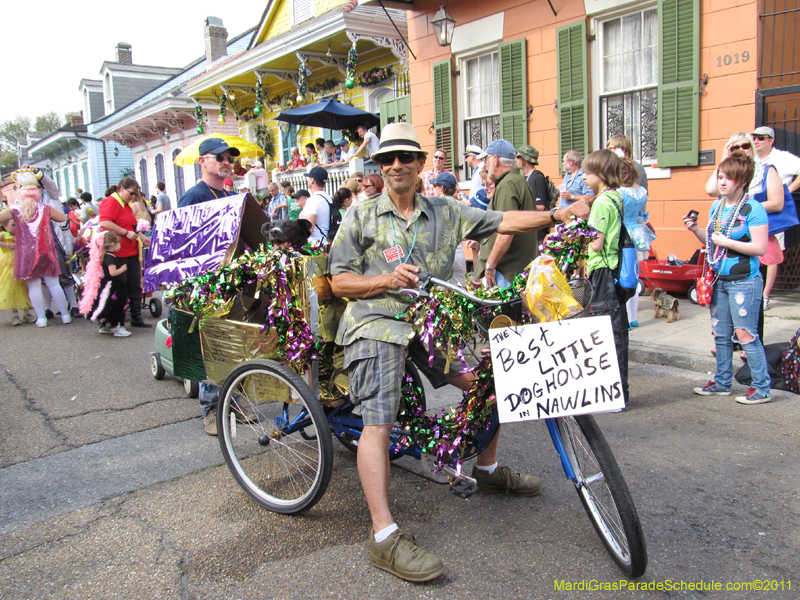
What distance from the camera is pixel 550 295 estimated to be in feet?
8.17

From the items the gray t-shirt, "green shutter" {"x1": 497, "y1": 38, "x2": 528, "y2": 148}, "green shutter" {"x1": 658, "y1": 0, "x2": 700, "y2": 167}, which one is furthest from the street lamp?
the gray t-shirt

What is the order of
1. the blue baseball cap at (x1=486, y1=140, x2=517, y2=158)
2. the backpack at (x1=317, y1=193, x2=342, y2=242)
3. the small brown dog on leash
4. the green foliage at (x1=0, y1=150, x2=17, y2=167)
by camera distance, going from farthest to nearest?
the green foliage at (x1=0, y1=150, x2=17, y2=167) < the small brown dog on leash < the backpack at (x1=317, y1=193, x2=342, y2=242) < the blue baseball cap at (x1=486, y1=140, x2=517, y2=158)

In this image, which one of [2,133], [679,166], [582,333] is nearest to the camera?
[582,333]

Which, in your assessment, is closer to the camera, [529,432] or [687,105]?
[529,432]

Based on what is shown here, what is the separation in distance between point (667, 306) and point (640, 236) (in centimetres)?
162

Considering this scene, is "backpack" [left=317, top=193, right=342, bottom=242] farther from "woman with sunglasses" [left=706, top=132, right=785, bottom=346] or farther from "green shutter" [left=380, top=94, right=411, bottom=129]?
"green shutter" [left=380, top=94, right=411, bottom=129]

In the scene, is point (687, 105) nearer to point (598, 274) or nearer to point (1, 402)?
point (598, 274)

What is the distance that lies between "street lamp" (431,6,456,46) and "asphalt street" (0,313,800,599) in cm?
859

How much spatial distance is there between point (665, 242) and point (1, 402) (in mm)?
8183

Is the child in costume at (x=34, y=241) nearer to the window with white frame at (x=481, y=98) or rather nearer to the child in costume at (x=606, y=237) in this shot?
the window with white frame at (x=481, y=98)

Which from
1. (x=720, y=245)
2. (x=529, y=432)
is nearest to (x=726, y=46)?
(x=720, y=245)

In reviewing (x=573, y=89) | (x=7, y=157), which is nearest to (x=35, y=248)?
(x=573, y=89)

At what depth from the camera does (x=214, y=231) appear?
12.5ft

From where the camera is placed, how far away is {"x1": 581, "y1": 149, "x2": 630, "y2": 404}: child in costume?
14.0 feet
